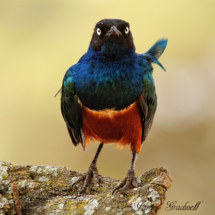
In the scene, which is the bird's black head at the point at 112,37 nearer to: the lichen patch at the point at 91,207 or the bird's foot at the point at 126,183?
the bird's foot at the point at 126,183

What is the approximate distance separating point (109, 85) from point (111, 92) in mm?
116

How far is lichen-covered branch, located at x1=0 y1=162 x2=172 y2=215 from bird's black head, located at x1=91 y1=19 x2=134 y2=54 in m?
2.01

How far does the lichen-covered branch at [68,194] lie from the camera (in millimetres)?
4078

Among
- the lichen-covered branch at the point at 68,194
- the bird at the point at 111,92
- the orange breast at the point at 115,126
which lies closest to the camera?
the lichen-covered branch at the point at 68,194

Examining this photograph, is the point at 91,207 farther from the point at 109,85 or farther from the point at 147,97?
the point at 147,97

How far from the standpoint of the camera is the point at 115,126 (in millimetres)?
5363

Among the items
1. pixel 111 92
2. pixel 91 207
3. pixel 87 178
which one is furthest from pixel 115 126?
pixel 91 207

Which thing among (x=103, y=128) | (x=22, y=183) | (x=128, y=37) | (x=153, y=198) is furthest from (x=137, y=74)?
(x=22, y=183)

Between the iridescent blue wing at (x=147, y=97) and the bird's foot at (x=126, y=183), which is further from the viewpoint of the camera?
the iridescent blue wing at (x=147, y=97)

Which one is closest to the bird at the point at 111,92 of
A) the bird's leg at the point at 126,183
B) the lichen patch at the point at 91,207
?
the bird's leg at the point at 126,183

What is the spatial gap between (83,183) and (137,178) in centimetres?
86

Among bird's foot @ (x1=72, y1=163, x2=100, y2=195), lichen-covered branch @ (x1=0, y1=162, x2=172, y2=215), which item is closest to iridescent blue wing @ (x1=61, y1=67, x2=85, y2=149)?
bird's foot @ (x1=72, y1=163, x2=100, y2=195)

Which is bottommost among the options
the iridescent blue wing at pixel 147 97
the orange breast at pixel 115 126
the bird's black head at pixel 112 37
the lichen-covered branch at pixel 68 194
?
the lichen-covered branch at pixel 68 194

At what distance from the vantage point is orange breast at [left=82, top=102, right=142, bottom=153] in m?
5.25
